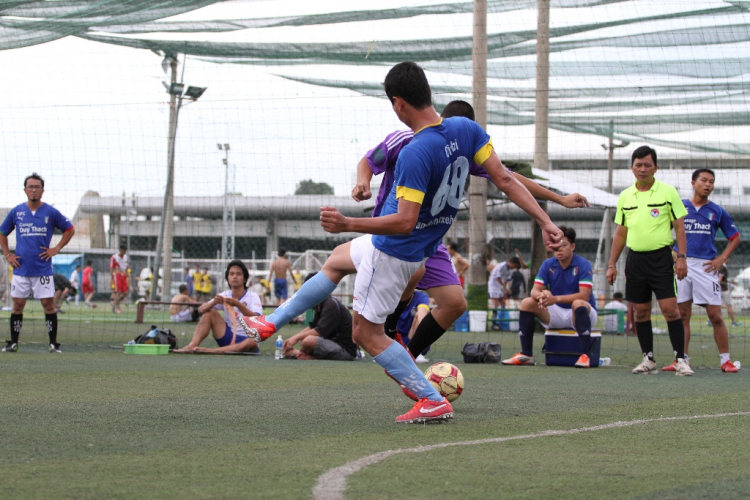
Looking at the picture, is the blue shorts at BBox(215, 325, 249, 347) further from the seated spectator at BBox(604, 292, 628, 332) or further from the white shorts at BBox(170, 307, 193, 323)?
the seated spectator at BBox(604, 292, 628, 332)

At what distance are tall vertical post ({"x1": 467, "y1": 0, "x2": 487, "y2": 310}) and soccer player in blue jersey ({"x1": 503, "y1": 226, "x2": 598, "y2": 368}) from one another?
540 cm

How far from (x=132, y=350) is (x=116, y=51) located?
570 centimetres

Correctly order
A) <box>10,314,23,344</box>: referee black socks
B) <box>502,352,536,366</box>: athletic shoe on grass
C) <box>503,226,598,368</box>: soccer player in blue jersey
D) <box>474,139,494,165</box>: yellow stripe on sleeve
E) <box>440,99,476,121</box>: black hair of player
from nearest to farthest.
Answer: <box>474,139,494,165</box>: yellow stripe on sleeve, <box>440,99,476,121</box>: black hair of player, <box>503,226,598,368</box>: soccer player in blue jersey, <box>502,352,536,366</box>: athletic shoe on grass, <box>10,314,23,344</box>: referee black socks

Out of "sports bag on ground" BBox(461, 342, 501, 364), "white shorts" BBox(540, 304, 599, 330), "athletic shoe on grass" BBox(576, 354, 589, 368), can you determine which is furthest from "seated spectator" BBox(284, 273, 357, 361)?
"athletic shoe on grass" BBox(576, 354, 589, 368)

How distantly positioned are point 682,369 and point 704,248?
1.56 metres

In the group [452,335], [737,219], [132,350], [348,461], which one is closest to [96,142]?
[132,350]

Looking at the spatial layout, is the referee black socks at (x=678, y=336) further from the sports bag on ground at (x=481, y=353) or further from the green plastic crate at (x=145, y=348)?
the green plastic crate at (x=145, y=348)

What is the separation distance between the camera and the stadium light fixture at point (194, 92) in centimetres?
1452

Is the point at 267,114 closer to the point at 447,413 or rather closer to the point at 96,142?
the point at 96,142

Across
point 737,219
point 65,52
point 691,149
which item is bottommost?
point 737,219

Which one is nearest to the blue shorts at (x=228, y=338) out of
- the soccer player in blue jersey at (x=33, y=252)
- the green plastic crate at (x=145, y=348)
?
the green plastic crate at (x=145, y=348)

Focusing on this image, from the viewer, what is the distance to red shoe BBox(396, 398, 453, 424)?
452 centimetres

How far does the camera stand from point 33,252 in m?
10.1

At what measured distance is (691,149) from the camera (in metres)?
16.8
